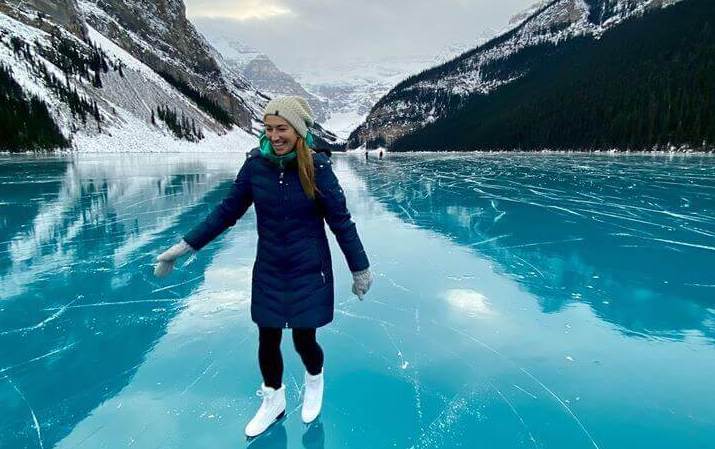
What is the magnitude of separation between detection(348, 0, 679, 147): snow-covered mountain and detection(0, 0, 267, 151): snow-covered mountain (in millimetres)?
75877

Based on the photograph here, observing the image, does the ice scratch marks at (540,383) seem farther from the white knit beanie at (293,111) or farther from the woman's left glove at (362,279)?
the white knit beanie at (293,111)

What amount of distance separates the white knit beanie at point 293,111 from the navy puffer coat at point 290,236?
197 mm

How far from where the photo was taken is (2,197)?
41.7ft

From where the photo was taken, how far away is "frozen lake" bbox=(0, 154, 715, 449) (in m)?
2.83

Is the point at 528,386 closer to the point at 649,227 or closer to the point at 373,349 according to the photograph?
the point at 373,349

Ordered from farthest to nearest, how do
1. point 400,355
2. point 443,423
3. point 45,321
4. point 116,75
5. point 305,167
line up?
point 116,75
point 45,321
point 400,355
point 443,423
point 305,167

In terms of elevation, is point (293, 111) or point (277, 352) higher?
point (293, 111)

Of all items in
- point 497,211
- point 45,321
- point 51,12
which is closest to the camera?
point 45,321

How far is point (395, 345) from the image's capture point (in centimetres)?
396

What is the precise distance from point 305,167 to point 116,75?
106 metres

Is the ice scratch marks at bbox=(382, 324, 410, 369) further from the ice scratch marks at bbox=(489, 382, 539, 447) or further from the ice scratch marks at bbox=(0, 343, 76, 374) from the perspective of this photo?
the ice scratch marks at bbox=(0, 343, 76, 374)

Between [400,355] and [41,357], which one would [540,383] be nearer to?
[400,355]

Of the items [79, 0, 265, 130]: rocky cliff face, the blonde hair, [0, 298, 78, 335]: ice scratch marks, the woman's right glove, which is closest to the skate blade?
the woman's right glove

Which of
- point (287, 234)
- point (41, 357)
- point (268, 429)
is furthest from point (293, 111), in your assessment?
point (41, 357)
